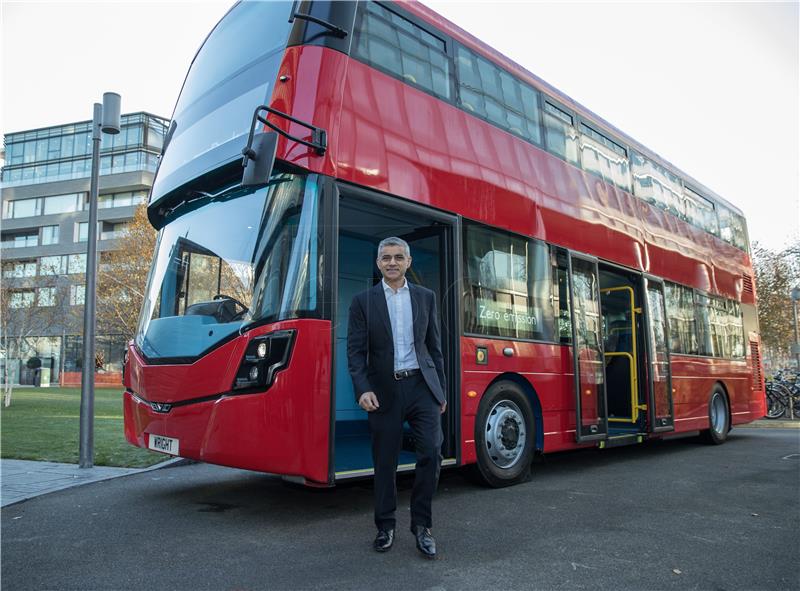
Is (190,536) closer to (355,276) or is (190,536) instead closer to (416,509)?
(416,509)

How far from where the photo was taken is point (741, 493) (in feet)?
19.6

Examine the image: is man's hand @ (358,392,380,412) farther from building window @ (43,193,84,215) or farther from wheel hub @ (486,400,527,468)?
building window @ (43,193,84,215)

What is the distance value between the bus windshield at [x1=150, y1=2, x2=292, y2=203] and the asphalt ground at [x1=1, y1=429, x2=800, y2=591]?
274cm

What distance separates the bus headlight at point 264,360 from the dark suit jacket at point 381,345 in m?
0.48

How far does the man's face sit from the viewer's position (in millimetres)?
4094

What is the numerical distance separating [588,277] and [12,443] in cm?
853

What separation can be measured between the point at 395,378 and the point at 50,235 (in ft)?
186

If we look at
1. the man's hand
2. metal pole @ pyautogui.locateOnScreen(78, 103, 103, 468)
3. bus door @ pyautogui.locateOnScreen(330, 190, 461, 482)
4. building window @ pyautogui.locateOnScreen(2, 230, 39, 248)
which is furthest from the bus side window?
building window @ pyautogui.locateOnScreen(2, 230, 39, 248)

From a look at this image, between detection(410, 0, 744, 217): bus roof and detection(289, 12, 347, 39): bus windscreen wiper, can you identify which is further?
detection(410, 0, 744, 217): bus roof

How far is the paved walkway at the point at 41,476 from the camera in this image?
563 cm

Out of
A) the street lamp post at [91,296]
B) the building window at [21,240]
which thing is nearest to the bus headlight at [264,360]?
the street lamp post at [91,296]

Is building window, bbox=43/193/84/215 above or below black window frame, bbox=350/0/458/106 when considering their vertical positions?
above

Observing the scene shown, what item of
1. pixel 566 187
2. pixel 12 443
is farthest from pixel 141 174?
pixel 566 187

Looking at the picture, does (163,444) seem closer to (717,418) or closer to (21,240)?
(717,418)
